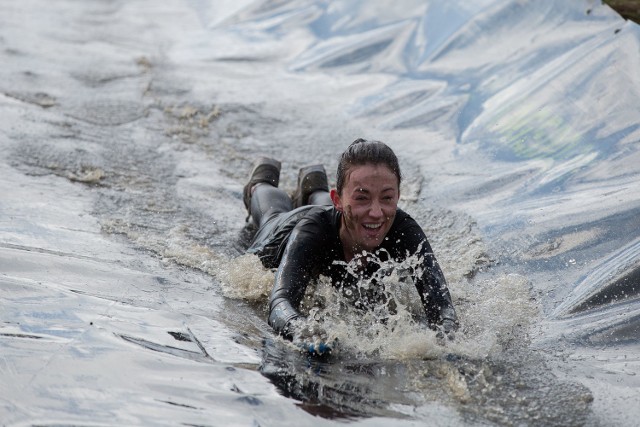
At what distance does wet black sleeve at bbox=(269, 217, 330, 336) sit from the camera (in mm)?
3492

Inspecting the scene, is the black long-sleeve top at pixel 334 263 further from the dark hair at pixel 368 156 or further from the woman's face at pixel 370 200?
the dark hair at pixel 368 156

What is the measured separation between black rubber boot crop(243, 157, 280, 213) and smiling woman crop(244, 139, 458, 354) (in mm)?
1364

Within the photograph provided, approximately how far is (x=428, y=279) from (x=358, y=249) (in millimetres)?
329

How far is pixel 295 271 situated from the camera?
Result: 366cm

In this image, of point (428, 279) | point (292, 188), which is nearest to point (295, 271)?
point (428, 279)

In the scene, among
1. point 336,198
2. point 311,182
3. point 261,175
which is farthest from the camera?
point 261,175

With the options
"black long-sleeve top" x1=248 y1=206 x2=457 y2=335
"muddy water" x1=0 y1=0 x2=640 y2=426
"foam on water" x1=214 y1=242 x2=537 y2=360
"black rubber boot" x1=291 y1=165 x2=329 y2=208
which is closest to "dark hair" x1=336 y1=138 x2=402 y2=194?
"black long-sleeve top" x1=248 y1=206 x2=457 y2=335

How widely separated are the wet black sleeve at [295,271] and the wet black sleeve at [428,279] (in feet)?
1.15

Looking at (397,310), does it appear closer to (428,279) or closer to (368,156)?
(428,279)

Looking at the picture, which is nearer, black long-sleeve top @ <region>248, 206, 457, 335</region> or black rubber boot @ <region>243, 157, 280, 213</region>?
black long-sleeve top @ <region>248, 206, 457, 335</region>

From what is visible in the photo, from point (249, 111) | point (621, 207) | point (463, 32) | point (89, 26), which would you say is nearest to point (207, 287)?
point (621, 207)

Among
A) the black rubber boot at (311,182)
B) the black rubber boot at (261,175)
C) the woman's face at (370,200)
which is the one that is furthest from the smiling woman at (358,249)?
the black rubber boot at (261,175)

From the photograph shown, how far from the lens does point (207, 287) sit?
4234 mm

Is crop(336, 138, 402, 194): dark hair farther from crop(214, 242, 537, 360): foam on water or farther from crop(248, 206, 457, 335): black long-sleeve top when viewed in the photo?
crop(214, 242, 537, 360): foam on water
